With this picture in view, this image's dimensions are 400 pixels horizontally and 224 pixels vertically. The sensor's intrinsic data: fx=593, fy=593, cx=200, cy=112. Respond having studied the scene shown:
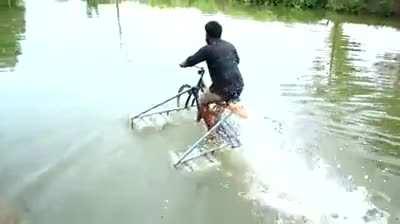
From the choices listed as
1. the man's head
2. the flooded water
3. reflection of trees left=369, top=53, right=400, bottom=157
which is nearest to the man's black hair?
the man's head

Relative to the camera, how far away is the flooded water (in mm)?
6699

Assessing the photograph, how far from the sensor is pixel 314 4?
115 feet

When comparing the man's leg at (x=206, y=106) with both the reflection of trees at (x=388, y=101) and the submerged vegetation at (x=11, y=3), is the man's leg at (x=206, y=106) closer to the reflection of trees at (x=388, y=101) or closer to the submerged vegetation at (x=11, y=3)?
the reflection of trees at (x=388, y=101)

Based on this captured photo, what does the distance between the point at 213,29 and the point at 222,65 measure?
0.52 metres

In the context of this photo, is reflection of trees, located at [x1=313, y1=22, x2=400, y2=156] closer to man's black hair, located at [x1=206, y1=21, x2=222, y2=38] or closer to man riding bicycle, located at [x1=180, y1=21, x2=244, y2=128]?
man riding bicycle, located at [x1=180, y1=21, x2=244, y2=128]

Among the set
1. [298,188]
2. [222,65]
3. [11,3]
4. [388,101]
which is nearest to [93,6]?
[11,3]

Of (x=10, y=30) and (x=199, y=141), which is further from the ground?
(x=10, y=30)

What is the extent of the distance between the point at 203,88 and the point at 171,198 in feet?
8.98

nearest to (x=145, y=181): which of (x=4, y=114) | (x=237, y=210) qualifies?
(x=237, y=210)

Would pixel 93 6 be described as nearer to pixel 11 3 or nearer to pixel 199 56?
pixel 11 3

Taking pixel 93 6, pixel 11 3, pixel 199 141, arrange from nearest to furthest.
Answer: pixel 199 141
pixel 11 3
pixel 93 6

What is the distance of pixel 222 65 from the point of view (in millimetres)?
8352

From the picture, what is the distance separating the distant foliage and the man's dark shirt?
24.5m

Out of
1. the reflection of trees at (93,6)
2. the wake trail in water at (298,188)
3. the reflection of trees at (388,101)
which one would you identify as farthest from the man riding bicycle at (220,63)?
the reflection of trees at (93,6)
